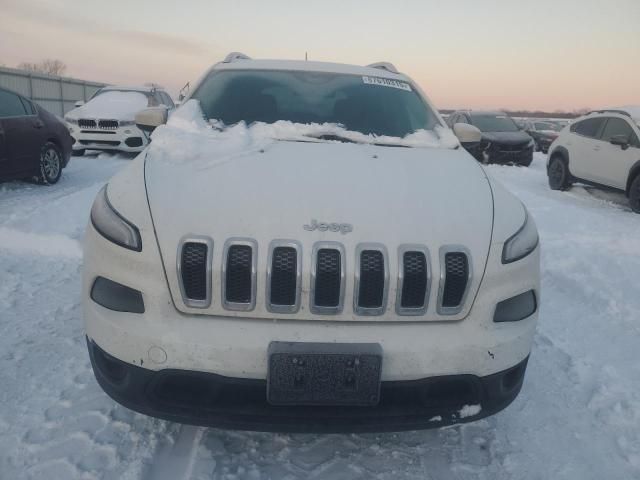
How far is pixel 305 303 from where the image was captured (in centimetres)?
192

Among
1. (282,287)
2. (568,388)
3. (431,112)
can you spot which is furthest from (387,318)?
(431,112)

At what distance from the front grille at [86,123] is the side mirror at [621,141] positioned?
1040cm

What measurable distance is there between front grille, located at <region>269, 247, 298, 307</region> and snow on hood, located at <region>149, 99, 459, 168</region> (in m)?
0.78

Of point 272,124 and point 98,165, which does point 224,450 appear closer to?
point 272,124

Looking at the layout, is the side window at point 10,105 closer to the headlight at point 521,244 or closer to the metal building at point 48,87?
the headlight at point 521,244

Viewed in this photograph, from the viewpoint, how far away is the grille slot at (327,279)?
6.26 ft

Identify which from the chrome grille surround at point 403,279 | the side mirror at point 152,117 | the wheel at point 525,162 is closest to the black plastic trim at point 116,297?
the chrome grille surround at point 403,279

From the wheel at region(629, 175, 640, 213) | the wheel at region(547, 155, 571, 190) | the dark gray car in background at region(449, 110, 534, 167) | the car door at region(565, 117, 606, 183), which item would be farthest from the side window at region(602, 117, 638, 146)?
the dark gray car in background at region(449, 110, 534, 167)

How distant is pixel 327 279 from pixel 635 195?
833cm

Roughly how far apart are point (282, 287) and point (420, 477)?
1035mm

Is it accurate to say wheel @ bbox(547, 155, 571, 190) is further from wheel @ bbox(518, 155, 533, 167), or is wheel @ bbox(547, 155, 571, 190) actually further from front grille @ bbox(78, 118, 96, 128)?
front grille @ bbox(78, 118, 96, 128)

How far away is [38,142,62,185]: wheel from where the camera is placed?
25.4 feet

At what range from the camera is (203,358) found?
1.87 m

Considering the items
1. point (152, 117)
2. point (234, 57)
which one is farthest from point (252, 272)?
point (234, 57)
